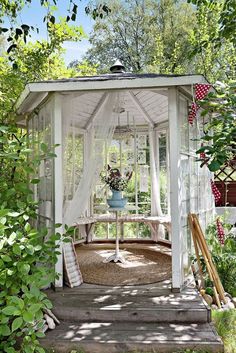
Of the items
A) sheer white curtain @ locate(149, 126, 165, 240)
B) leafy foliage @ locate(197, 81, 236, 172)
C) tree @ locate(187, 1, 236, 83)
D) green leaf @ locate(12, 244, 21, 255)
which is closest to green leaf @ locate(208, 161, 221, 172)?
leafy foliage @ locate(197, 81, 236, 172)

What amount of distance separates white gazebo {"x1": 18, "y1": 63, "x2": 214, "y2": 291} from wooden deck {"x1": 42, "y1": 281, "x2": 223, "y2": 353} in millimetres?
305

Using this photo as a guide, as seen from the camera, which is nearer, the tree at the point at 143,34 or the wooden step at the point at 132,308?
the wooden step at the point at 132,308

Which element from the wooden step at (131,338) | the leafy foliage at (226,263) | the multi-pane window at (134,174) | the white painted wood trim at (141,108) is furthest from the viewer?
the multi-pane window at (134,174)

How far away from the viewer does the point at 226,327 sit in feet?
11.0

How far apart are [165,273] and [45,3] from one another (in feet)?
11.2

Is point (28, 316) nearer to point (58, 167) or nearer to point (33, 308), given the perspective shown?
point (33, 308)

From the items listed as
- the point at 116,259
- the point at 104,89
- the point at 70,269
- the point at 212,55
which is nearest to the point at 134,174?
the point at 116,259

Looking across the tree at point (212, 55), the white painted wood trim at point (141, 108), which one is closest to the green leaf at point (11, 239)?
the white painted wood trim at point (141, 108)

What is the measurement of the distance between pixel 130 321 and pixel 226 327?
0.91 m

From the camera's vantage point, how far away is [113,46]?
1516cm

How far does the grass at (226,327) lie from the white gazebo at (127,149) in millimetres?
489

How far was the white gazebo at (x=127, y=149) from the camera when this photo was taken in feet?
12.4

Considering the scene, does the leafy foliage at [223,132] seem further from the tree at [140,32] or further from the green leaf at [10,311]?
the tree at [140,32]

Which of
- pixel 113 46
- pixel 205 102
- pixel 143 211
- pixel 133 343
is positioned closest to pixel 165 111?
pixel 143 211
